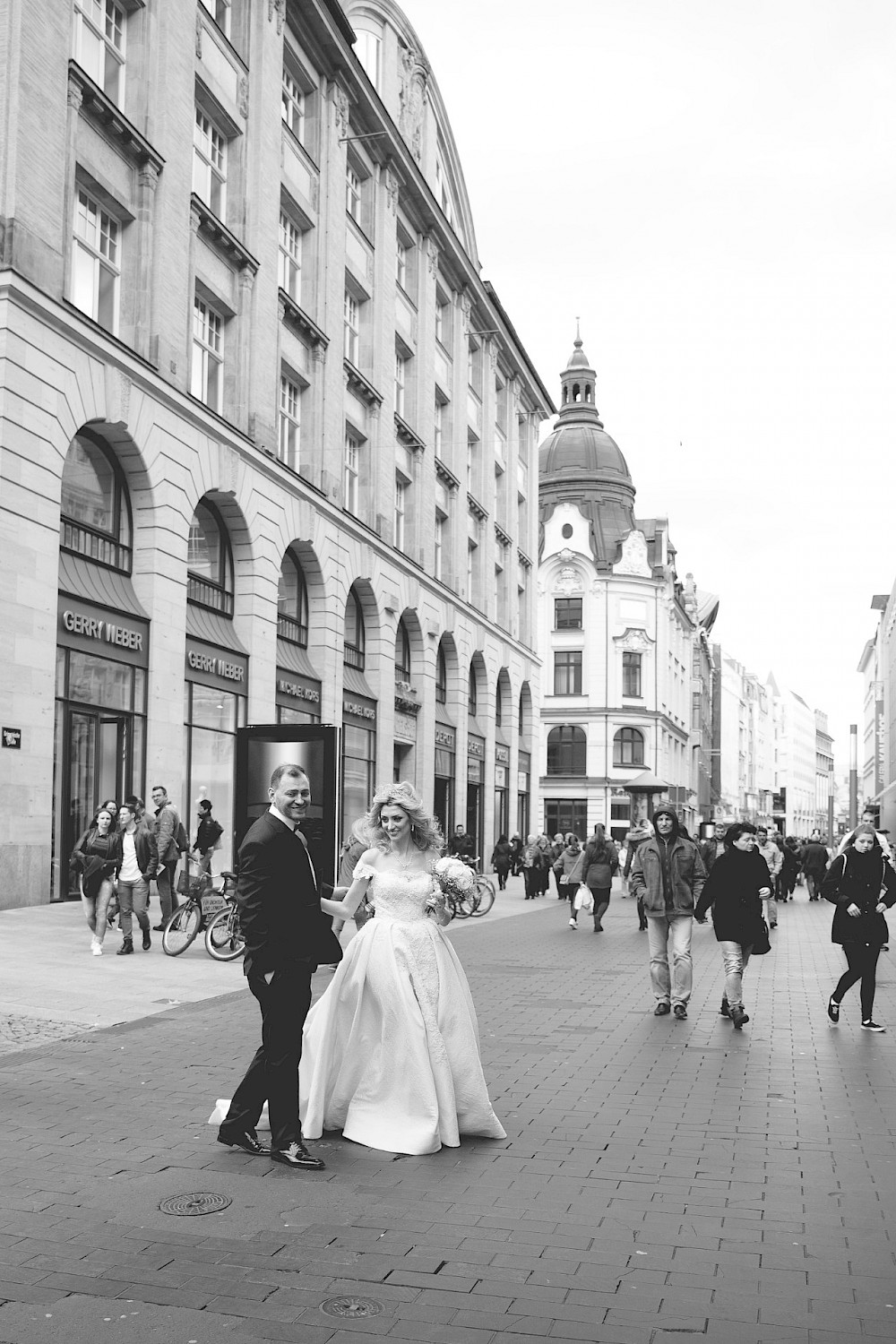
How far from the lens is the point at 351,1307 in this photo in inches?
174

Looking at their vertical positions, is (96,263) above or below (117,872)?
above

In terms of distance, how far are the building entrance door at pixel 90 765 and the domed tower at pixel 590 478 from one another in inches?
2189

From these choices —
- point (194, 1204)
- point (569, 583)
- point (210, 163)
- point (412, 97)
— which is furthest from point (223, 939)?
point (569, 583)

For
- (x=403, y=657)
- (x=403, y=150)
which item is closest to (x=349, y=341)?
(x=403, y=150)

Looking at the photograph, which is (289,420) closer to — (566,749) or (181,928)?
(181,928)

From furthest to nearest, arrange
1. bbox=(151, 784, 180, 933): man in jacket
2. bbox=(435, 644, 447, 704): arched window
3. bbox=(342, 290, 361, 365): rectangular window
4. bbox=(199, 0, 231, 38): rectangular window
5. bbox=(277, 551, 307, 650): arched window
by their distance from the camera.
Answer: bbox=(435, 644, 447, 704): arched window
bbox=(342, 290, 361, 365): rectangular window
bbox=(277, 551, 307, 650): arched window
bbox=(199, 0, 231, 38): rectangular window
bbox=(151, 784, 180, 933): man in jacket

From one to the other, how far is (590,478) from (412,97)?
133 ft

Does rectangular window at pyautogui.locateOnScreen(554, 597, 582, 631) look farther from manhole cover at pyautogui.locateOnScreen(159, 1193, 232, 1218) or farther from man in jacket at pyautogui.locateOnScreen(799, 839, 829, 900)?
manhole cover at pyautogui.locateOnScreen(159, 1193, 232, 1218)

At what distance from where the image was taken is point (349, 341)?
3388 centimetres

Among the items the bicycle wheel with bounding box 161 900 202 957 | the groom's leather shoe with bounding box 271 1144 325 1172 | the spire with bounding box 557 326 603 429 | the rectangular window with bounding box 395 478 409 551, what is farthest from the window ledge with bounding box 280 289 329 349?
the spire with bounding box 557 326 603 429

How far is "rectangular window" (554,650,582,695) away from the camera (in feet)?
243

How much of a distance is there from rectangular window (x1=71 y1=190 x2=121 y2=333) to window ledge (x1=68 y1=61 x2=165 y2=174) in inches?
43.8

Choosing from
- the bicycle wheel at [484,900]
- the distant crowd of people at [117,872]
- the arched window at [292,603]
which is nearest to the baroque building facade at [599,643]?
the arched window at [292,603]

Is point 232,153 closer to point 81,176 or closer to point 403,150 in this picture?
point 81,176
